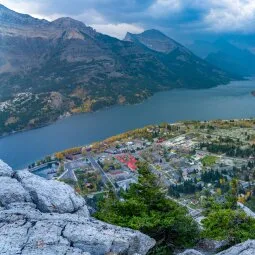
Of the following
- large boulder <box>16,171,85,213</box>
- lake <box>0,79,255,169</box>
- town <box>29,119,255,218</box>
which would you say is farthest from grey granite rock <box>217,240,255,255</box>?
lake <box>0,79,255,169</box>

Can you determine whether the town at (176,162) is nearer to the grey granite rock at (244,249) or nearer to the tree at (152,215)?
the tree at (152,215)

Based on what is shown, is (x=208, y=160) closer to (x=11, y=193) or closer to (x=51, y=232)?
(x=11, y=193)

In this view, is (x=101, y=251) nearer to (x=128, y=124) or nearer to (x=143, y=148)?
(x=143, y=148)

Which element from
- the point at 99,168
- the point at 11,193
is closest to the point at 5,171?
the point at 11,193

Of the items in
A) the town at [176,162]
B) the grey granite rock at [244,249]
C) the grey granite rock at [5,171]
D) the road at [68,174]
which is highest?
the grey granite rock at [5,171]

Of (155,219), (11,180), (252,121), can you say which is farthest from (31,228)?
(252,121)

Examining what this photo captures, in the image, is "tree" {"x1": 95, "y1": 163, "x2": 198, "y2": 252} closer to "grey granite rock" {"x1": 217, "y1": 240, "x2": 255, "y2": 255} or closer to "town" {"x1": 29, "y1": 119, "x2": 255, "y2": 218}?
"grey granite rock" {"x1": 217, "y1": 240, "x2": 255, "y2": 255}

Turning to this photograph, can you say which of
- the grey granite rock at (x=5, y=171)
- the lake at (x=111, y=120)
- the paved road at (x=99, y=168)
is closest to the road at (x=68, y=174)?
the paved road at (x=99, y=168)
